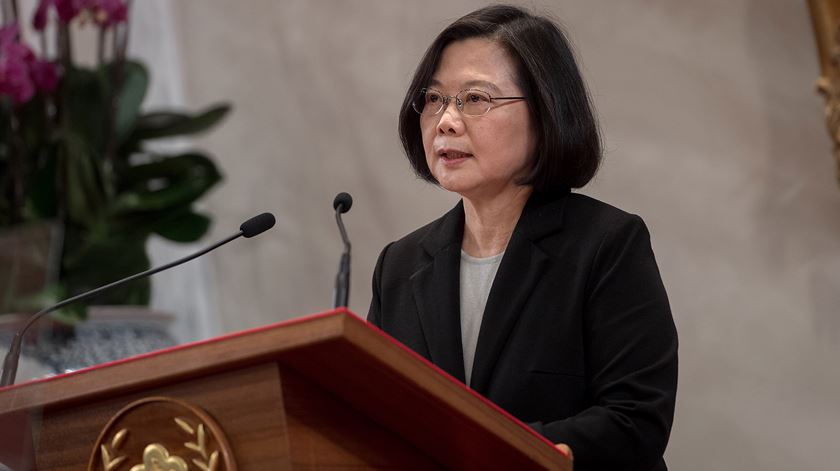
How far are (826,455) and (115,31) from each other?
2850mm

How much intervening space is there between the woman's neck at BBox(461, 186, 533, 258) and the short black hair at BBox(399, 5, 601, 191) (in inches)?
2.0

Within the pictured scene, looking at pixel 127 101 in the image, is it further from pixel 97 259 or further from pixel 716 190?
pixel 716 190

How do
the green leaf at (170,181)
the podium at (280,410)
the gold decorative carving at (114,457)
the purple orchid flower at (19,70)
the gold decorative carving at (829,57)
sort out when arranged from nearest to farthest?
the podium at (280,410) < the gold decorative carving at (114,457) < the gold decorative carving at (829,57) < the purple orchid flower at (19,70) < the green leaf at (170,181)

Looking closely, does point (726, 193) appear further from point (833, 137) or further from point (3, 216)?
point (3, 216)

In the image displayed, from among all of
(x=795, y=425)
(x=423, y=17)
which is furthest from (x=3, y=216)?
(x=795, y=425)

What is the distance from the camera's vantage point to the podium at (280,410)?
1.44 m

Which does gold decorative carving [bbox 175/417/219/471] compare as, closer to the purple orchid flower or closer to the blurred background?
the blurred background

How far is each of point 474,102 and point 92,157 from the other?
2278mm

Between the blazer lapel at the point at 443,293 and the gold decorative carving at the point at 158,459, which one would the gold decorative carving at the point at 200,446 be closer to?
the gold decorative carving at the point at 158,459

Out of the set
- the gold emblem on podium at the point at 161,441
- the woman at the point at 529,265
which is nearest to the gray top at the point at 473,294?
the woman at the point at 529,265

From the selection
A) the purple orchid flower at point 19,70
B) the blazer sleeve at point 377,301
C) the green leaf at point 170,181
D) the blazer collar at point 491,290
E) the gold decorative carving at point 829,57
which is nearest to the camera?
the blazer collar at point 491,290

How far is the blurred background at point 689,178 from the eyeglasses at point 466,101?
1508 millimetres

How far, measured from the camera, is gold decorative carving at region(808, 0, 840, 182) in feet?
10.3

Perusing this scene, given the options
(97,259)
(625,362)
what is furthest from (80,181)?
(625,362)
